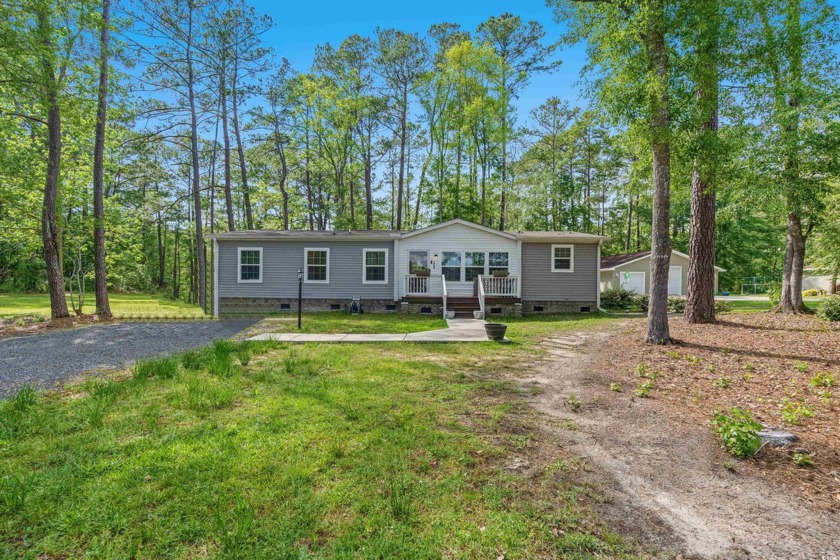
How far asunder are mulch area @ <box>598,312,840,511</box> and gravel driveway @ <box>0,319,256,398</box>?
306 inches

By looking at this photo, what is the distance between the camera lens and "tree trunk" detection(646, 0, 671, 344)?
260 inches

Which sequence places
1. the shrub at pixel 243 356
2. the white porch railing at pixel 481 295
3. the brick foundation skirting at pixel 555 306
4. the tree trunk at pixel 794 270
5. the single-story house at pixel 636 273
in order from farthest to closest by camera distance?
the single-story house at pixel 636 273
the brick foundation skirting at pixel 555 306
the white porch railing at pixel 481 295
the tree trunk at pixel 794 270
the shrub at pixel 243 356

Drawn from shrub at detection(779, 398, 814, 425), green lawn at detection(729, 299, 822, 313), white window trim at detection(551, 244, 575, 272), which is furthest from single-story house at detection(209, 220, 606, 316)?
shrub at detection(779, 398, 814, 425)

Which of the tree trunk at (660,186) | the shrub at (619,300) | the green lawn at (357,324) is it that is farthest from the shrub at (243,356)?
the shrub at (619,300)

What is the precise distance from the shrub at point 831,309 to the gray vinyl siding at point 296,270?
12.4 metres

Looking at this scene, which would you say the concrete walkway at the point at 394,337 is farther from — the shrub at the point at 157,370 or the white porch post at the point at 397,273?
the white porch post at the point at 397,273

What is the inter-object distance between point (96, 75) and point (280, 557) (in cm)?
1454

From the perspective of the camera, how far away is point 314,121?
22.3 meters

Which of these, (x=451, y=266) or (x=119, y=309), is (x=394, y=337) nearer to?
(x=451, y=266)

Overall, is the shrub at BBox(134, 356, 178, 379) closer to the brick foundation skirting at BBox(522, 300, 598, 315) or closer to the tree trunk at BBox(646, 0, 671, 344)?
the tree trunk at BBox(646, 0, 671, 344)

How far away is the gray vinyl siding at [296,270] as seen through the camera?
14.4 m

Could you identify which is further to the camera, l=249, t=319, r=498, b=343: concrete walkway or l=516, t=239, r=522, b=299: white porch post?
l=516, t=239, r=522, b=299: white porch post

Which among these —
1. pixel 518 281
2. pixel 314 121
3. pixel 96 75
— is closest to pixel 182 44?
pixel 96 75

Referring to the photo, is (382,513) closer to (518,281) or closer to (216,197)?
(518,281)
